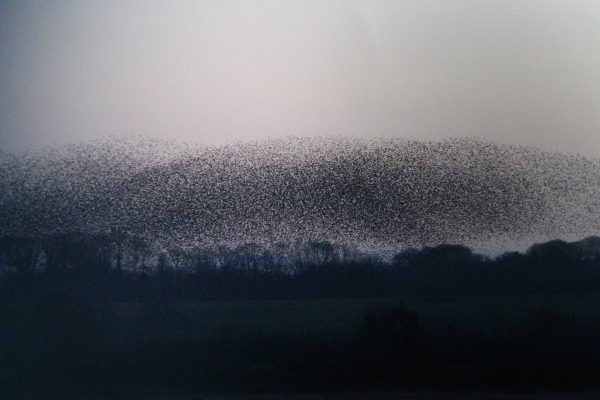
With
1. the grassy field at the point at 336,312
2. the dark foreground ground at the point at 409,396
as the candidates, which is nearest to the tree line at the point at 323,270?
the grassy field at the point at 336,312

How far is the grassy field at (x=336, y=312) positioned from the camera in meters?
16.4

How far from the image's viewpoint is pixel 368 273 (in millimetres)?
18750

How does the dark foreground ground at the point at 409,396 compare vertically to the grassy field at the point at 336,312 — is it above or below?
below

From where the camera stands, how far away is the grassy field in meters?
16.4

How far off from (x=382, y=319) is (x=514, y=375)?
9.62 feet

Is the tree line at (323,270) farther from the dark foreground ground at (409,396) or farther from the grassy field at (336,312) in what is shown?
the dark foreground ground at (409,396)

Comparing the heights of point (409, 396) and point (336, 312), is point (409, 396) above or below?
below

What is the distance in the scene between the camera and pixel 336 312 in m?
17.5

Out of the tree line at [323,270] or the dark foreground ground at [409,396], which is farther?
the tree line at [323,270]

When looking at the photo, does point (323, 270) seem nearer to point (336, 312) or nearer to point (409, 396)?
point (336, 312)

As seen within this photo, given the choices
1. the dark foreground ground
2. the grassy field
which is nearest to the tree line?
the grassy field

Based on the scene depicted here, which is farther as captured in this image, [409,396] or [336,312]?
[336,312]

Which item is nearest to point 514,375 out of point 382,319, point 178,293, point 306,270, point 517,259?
point 382,319

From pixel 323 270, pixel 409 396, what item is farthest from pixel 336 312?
pixel 409 396
